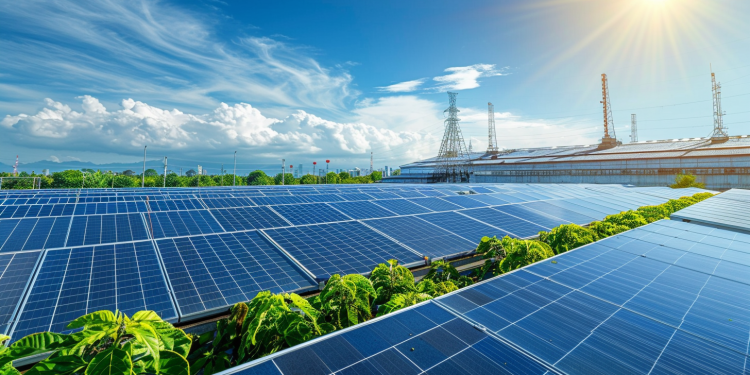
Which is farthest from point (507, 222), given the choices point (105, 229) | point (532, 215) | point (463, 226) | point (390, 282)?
point (105, 229)

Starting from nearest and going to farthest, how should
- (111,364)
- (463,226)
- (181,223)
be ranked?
1. (111,364)
2. (181,223)
3. (463,226)

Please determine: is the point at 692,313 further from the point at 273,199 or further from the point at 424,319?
the point at 273,199

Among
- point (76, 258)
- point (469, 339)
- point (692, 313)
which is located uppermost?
point (76, 258)

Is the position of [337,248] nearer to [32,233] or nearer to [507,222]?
[32,233]

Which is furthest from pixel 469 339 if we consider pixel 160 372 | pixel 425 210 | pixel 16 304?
pixel 425 210

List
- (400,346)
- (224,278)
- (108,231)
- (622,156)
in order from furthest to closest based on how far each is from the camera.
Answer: (622,156) < (108,231) < (224,278) < (400,346)

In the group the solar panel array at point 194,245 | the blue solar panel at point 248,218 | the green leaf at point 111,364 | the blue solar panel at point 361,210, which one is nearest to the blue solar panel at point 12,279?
the solar panel array at point 194,245
